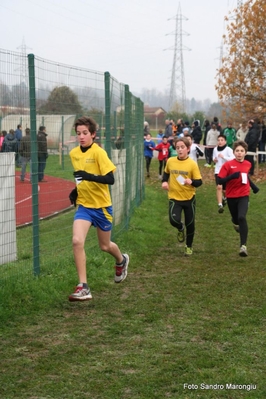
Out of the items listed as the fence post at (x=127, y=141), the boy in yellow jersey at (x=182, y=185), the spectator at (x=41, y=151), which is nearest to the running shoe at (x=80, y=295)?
the spectator at (x=41, y=151)

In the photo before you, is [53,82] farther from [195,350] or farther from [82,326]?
[195,350]

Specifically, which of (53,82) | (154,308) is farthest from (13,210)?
(154,308)

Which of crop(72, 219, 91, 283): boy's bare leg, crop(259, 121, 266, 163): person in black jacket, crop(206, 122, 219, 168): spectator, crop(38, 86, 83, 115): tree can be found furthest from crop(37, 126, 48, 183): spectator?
crop(206, 122, 219, 168): spectator

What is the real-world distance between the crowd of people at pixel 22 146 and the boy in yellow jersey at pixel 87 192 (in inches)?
32.0

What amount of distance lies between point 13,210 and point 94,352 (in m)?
3.16

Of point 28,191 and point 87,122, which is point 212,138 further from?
point 87,122

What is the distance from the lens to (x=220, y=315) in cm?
741

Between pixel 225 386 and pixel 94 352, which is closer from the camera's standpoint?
pixel 225 386

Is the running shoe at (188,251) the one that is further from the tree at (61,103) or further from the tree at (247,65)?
the tree at (247,65)

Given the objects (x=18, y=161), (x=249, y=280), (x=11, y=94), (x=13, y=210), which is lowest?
(x=249, y=280)

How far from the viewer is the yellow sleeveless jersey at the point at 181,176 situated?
11.2m

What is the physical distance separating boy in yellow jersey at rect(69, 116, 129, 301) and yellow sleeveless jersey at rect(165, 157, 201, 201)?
140 inches

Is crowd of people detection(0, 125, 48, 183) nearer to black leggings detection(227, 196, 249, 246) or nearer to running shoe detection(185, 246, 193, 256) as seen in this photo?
running shoe detection(185, 246, 193, 256)

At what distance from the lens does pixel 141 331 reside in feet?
22.2
